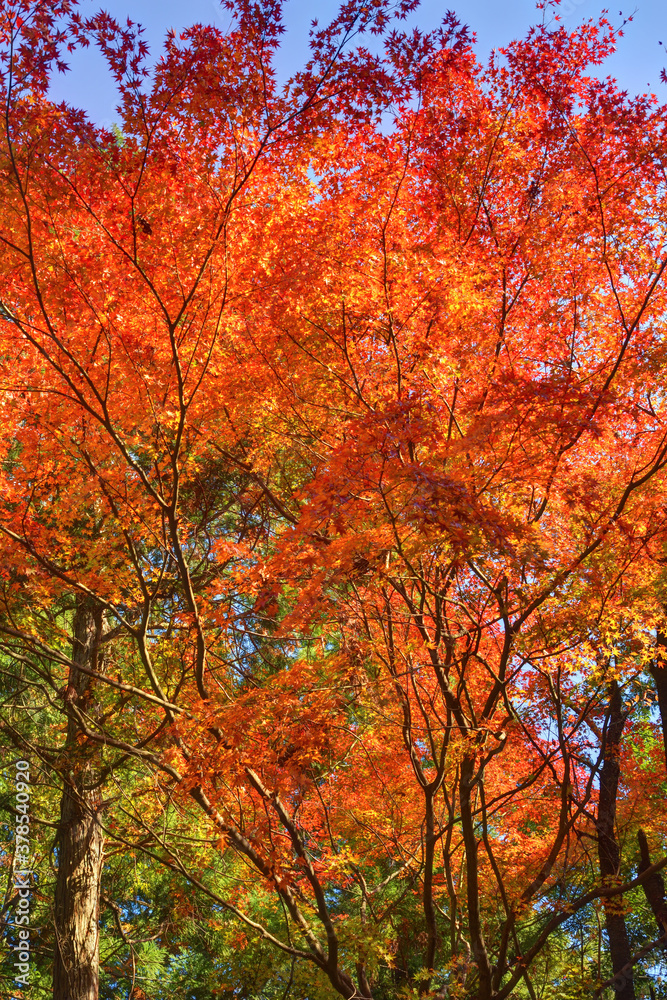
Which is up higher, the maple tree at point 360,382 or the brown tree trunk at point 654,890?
the maple tree at point 360,382

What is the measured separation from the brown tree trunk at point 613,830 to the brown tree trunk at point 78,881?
5.41 metres

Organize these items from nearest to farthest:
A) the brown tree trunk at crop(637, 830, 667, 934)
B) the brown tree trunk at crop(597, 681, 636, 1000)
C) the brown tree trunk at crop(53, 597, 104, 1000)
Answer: the brown tree trunk at crop(53, 597, 104, 1000)
the brown tree trunk at crop(597, 681, 636, 1000)
the brown tree trunk at crop(637, 830, 667, 934)

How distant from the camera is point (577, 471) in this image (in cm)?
664

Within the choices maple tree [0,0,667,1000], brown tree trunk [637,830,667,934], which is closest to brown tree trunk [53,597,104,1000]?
maple tree [0,0,667,1000]

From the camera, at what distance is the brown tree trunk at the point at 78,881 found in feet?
24.2

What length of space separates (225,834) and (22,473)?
13.9 ft

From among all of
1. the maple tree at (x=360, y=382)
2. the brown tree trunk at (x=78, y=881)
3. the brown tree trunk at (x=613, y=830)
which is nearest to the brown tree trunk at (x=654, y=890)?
the brown tree trunk at (x=613, y=830)

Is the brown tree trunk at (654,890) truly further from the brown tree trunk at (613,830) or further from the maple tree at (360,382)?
the maple tree at (360,382)

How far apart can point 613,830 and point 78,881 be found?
600cm

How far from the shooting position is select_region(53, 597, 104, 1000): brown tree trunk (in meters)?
7.38

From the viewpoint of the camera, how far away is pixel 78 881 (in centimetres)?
782

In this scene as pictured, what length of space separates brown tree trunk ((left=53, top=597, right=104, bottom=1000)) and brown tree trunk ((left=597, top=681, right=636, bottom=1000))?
5.41 meters

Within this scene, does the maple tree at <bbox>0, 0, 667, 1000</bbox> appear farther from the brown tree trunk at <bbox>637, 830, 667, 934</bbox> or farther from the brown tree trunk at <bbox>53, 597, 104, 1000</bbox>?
the brown tree trunk at <bbox>637, 830, 667, 934</bbox>

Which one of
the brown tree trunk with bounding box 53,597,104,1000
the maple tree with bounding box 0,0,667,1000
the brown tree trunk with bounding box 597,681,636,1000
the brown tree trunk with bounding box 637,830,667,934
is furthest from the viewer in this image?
the brown tree trunk with bounding box 637,830,667,934
